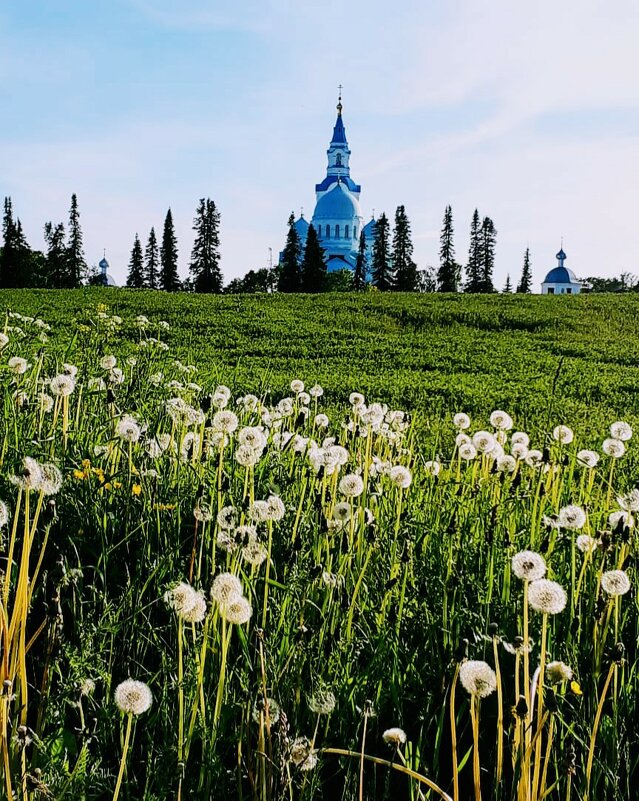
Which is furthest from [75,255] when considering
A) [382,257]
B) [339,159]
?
[339,159]

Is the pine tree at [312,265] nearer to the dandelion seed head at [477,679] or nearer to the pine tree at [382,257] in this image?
the pine tree at [382,257]

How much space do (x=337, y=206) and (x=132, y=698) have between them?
9149 cm

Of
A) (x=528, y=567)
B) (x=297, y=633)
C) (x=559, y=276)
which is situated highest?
(x=559, y=276)

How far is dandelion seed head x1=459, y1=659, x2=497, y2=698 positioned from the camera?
4.42 ft

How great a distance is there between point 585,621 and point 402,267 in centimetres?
5759

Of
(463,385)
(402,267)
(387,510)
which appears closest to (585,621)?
(387,510)

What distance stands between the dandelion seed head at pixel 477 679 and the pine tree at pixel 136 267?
7015 cm

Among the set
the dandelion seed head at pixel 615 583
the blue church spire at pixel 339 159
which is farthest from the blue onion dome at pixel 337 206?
the dandelion seed head at pixel 615 583

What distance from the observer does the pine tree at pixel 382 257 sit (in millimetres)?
58250

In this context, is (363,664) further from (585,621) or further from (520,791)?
(520,791)

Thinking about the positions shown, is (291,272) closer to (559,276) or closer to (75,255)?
(75,255)

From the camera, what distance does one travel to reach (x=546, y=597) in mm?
1508

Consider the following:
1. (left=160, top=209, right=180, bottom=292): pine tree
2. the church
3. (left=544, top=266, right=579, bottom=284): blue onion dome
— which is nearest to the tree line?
(left=160, top=209, right=180, bottom=292): pine tree

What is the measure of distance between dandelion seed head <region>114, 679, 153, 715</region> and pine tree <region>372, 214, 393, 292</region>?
2273 inches
